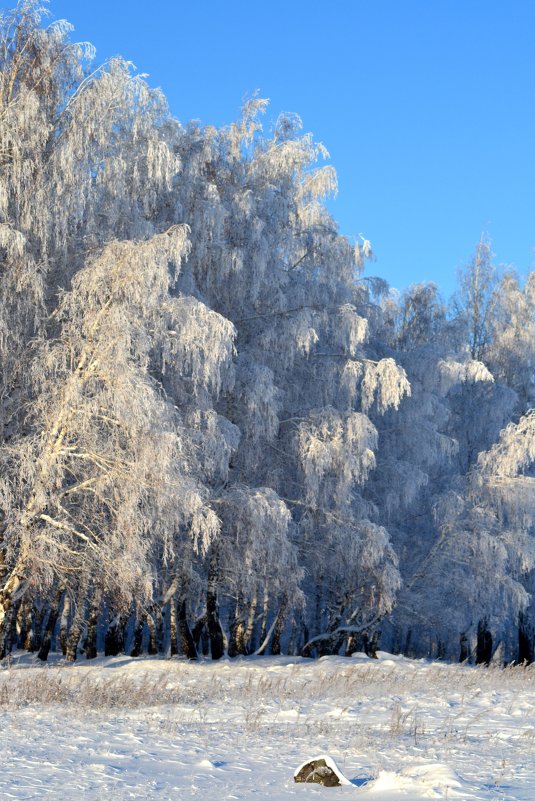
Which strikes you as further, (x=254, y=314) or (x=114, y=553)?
(x=254, y=314)

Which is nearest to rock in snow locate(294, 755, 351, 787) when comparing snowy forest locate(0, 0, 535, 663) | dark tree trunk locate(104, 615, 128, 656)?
snowy forest locate(0, 0, 535, 663)

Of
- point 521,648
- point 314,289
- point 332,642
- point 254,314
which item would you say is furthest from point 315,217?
point 521,648

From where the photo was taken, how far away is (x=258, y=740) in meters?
7.46

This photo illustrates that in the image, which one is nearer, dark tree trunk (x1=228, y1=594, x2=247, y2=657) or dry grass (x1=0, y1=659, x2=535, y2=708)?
dry grass (x1=0, y1=659, x2=535, y2=708)

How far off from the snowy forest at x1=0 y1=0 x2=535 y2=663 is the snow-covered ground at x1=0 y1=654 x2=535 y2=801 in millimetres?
3891

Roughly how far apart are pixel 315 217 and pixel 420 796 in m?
18.6

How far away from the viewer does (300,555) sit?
20.4 m

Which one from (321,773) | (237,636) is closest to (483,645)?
(237,636)

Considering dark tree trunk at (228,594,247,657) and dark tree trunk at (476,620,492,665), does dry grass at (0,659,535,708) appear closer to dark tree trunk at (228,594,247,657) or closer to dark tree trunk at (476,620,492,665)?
dark tree trunk at (228,594,247,657)

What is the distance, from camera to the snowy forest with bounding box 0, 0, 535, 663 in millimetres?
15000

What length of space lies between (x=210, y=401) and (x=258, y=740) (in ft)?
35.6

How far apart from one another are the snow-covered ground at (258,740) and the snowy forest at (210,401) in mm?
3891

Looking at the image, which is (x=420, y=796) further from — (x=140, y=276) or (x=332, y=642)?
(x=332, y=642)

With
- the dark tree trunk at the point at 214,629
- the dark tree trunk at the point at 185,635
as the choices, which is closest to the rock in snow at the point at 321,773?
the dark tree trunk at the point at 214,629
